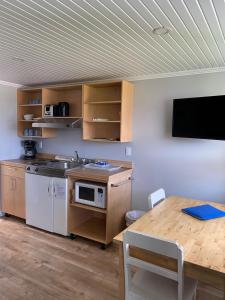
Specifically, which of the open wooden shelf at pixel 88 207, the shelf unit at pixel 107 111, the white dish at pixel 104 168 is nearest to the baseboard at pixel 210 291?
the open wooden shelf at pixel 88 207

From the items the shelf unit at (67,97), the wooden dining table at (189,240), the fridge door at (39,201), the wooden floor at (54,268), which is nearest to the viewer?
the wooden dining table at (189,240)

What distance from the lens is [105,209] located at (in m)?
2.92

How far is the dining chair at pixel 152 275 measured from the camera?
129cm

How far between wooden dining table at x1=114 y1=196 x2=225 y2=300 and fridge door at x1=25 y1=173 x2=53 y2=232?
1.74 m

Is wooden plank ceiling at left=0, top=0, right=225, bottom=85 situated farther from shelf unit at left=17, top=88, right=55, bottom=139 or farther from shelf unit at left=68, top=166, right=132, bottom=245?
shelf unit at left=68, top=166, right=132, bottom=245

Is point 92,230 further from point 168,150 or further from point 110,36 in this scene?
point 110,36

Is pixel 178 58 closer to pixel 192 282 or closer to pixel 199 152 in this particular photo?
pixel 199 152

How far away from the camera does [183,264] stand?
4.25ft

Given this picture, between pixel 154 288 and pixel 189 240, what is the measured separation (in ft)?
1.26

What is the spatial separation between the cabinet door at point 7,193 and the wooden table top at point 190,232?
2.58 m

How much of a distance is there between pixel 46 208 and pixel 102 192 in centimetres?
98

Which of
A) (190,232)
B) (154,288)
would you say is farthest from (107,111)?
(154,288)

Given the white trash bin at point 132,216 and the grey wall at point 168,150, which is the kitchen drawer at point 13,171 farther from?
the white trash bin at point 132,216

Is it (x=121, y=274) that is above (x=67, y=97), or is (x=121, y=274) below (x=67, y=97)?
below
